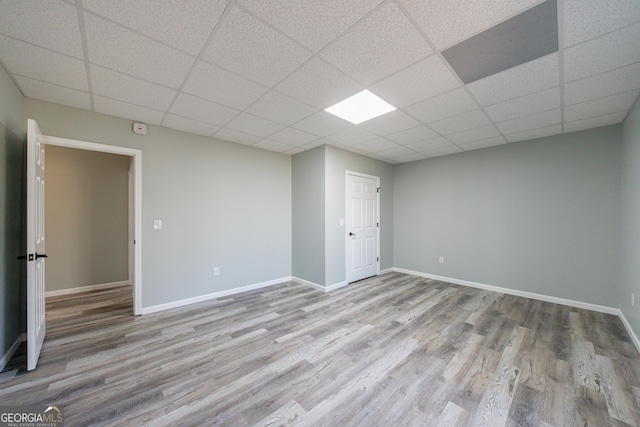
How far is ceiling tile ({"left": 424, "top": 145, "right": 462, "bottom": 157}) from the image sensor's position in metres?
4.29

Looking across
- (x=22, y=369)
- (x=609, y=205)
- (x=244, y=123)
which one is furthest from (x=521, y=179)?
(x=22, y=369)

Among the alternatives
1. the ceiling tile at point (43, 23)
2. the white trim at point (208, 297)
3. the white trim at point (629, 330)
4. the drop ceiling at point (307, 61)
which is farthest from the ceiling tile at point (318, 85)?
the white trim at point (629, 330)

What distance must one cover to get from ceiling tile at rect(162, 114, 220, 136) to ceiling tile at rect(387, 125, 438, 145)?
2.63 m

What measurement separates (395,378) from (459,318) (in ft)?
5.28

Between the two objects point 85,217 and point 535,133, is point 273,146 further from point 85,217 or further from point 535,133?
point 535,133

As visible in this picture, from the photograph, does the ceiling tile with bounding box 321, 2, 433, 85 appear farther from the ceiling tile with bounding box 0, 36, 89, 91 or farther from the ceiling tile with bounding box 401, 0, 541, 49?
the ceiling tile with bounding box 0, 36, 89, 91

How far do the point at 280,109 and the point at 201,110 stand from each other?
93 cm

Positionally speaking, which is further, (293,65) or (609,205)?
(609,205)

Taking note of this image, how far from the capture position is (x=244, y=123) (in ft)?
10.4

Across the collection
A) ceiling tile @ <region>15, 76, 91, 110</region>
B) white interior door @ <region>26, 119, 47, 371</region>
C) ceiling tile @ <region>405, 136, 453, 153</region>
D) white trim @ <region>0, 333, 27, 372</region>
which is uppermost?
ceiling tile @ <region>15, 76, 91, 110</region>

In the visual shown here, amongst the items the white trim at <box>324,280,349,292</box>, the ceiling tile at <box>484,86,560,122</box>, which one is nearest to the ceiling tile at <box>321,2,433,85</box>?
the ceiling tile at <box>484,86,560,122</box>

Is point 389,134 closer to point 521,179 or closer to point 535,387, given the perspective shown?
point 521,179

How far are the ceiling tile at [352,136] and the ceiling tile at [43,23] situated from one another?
2719mm

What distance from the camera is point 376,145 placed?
13.7ft
